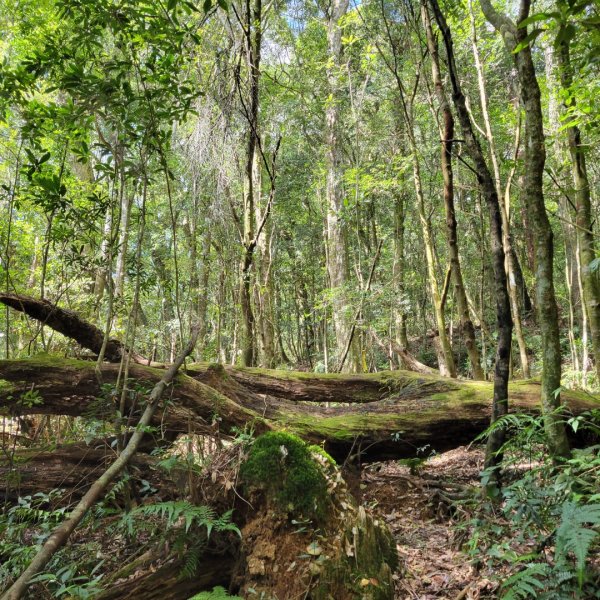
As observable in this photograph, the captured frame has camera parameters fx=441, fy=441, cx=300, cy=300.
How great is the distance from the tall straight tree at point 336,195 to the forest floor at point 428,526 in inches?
146

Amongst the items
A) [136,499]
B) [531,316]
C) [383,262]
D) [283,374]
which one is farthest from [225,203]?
[531,316]

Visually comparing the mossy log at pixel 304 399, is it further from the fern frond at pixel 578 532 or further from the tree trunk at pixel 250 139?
the fern frond at pixel 578 532

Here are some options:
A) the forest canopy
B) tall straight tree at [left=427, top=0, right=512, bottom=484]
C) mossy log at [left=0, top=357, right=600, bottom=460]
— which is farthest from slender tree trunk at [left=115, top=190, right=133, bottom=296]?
tall straight tree at [left=427, top=0, right=512, bottom=484]

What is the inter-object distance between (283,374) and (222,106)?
3969 mm

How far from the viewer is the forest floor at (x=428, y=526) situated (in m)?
2.80

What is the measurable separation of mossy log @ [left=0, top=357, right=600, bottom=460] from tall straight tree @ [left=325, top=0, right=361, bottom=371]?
350 centimetres

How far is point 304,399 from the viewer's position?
5.67m

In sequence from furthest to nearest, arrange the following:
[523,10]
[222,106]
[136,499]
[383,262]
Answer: [383,262], [222,106], [136,499], [523,10]

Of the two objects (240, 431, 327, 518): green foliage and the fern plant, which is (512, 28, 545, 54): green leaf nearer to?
(240, 431, 327, 518): green foliage

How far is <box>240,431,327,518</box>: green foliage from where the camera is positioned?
9.48 ft

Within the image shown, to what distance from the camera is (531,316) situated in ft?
59.1

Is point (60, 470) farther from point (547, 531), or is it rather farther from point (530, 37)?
point (530, 37)

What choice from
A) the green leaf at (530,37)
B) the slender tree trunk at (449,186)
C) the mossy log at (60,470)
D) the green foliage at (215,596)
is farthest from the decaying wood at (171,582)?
the slender tree trunk at (449,186)

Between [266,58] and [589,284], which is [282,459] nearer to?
[589,284]
